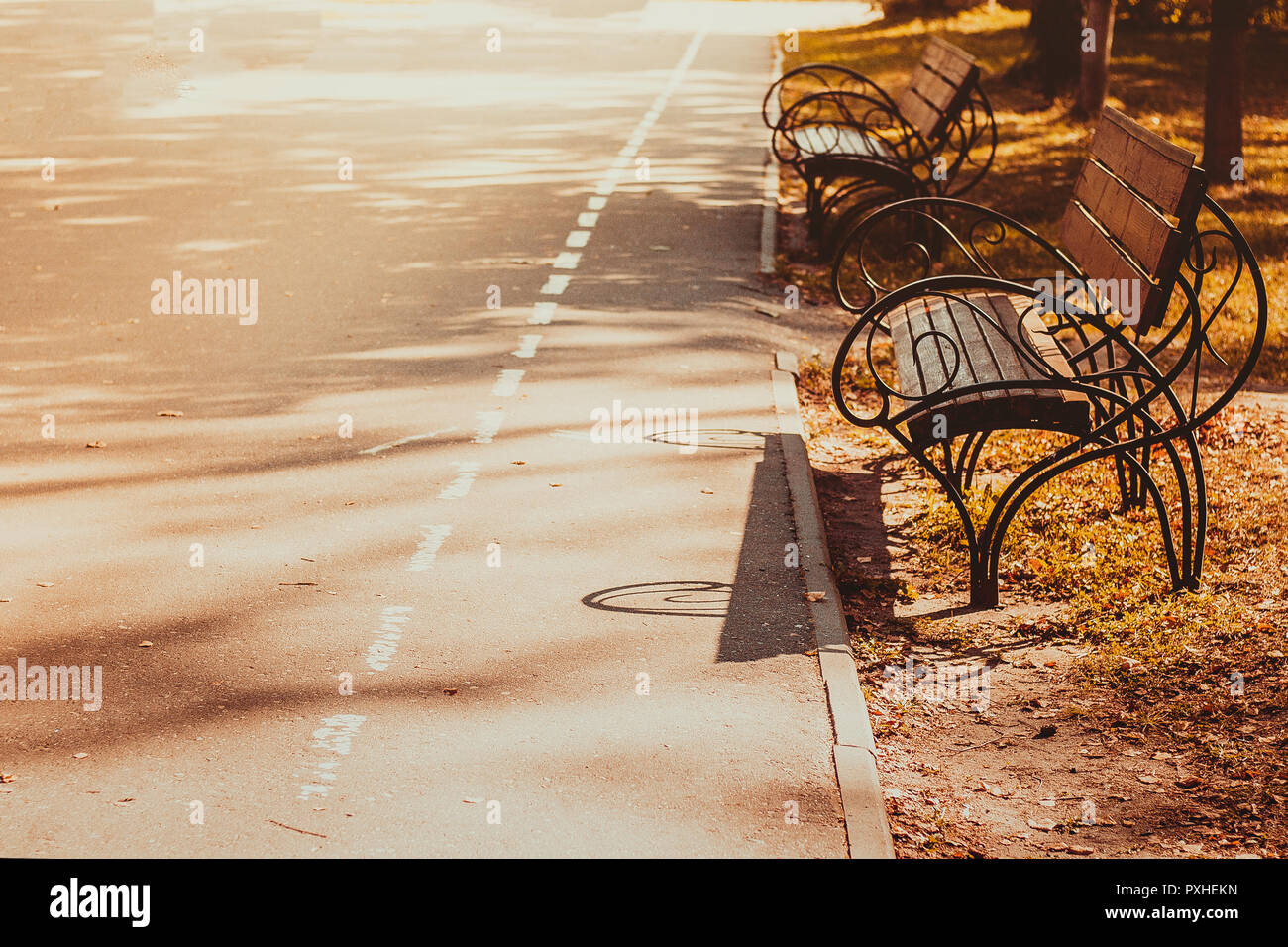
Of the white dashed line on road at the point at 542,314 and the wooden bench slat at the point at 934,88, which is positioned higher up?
the wooden bench slat at the point at 934,88

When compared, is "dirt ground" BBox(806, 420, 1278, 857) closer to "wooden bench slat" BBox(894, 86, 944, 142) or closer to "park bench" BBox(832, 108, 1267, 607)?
"park bench" BBox(832, 108, 1267, 607)

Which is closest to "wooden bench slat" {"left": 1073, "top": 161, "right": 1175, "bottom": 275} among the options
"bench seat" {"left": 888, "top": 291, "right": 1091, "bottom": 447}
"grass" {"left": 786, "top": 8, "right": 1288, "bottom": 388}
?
"bench seat" {"left": 888, "top": 291, "right": 1091, "bottom": 447}

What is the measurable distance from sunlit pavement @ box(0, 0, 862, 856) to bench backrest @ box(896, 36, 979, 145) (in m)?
1.75

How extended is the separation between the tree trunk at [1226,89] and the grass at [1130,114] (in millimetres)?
294

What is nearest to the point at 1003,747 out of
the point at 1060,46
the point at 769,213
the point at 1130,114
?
the point at 769,213

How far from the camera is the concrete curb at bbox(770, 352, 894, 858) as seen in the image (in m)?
3.90

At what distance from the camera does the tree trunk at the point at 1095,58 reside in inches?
651

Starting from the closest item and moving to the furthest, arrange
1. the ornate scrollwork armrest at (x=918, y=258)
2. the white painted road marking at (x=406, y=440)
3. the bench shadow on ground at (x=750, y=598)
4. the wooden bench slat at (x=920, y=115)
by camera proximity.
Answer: the bench shadow on ground at (x=750, y=598) → the white painted road marking at (x=406, y=440) → the ornate scrollwork armrest at (x=918, y=258) → the wooden bench slat at (x=920, y=115)

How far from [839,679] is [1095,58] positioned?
14293 millimetres

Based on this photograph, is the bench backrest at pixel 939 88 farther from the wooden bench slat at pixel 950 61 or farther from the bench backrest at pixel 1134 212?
the bench backrest at pixel 1134 212

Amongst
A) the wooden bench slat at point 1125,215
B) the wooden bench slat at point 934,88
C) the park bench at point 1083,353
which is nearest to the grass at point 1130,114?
the wooden bench slat at point 934,88

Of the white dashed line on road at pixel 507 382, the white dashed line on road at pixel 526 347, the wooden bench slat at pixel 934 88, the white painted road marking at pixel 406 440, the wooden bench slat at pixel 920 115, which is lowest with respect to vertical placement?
Answer: the white painted road marking at pixel 406 440

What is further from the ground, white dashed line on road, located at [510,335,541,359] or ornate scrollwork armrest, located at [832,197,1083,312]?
ornate scrollwork armrest, located at [832,197,1083,312]

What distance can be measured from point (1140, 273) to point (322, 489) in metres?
3.63
